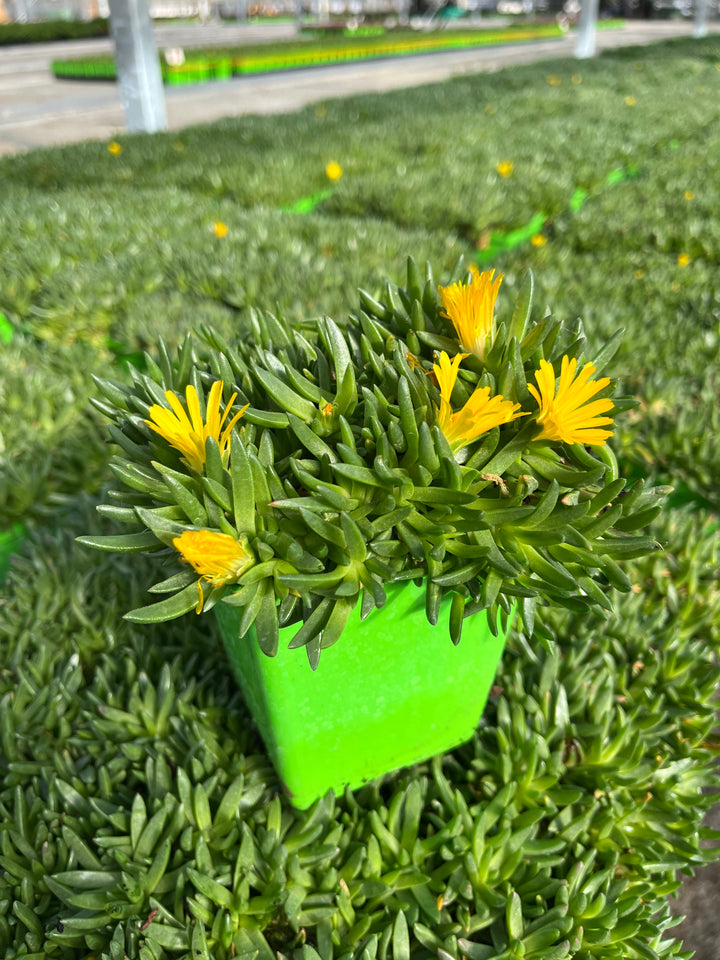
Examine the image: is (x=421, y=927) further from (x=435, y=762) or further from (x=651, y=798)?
(x=651, y=798)

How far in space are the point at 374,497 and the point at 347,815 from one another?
2.32 feet

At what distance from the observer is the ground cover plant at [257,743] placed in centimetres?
119

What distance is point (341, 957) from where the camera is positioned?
44.3 inches

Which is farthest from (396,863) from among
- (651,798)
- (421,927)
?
(651,798)

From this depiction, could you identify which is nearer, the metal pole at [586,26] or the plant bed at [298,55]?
the metal pole at [586,26]

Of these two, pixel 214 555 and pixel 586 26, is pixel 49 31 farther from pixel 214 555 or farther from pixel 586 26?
pixel 214 555

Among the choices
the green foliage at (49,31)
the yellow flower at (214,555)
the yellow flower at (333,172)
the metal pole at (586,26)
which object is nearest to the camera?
the yellow flower at (214,555)

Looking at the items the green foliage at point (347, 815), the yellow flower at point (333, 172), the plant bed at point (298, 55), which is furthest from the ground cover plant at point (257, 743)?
the plant bed at point (298, 55)

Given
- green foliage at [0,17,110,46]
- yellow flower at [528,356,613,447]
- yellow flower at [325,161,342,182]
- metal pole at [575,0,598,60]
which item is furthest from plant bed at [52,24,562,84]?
yellow flower at [528,356,613,447]

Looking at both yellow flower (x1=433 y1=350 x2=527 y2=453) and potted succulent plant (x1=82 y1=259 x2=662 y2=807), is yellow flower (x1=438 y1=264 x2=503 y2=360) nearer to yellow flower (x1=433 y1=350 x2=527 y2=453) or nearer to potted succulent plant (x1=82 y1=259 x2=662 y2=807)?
potted succulent plant (x1=82 y1=259 x2=662 y2=807)

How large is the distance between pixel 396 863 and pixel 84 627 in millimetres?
967

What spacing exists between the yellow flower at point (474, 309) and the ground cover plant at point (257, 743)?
221 millimetres

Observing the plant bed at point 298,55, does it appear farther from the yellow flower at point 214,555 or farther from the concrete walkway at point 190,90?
the yellow flower at point 214,555

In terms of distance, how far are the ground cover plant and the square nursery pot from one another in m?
0.08
